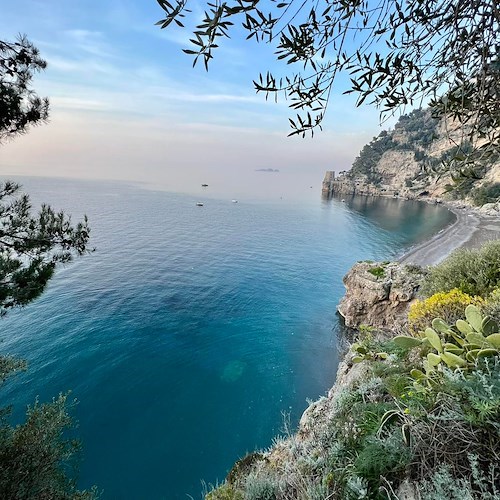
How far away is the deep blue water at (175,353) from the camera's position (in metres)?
11.8

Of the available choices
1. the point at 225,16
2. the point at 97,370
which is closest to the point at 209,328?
the point at 97,370

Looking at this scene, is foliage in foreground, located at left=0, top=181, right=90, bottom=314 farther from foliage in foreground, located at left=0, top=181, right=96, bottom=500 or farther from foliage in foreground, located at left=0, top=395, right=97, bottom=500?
foliage in foreground, located at left=0, top=395, right=97, bottom=500

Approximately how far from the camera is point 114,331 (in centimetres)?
1955

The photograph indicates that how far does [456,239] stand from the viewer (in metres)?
43.7

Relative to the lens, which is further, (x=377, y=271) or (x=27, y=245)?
(x=377, y=271)

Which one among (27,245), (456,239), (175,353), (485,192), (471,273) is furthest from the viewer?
(485,192)

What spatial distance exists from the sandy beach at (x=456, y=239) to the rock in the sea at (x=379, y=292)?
53.8 feet

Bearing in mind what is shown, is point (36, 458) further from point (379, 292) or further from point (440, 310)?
point (379, 292)

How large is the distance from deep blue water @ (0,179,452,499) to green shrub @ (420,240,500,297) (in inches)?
345

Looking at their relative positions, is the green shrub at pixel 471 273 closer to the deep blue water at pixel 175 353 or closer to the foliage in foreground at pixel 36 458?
the deep blue water at pixel 175 353

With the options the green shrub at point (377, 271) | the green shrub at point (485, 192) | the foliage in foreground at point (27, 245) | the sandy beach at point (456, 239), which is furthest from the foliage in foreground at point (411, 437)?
the green shrub at point (485, 192)

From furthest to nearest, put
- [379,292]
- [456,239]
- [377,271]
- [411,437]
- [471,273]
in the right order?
[456,239] < [377,271] < [379,292] < [471,273] < [411,437]

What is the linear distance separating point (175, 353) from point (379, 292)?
13.3 metres

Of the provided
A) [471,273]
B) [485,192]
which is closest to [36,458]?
[471,273]
